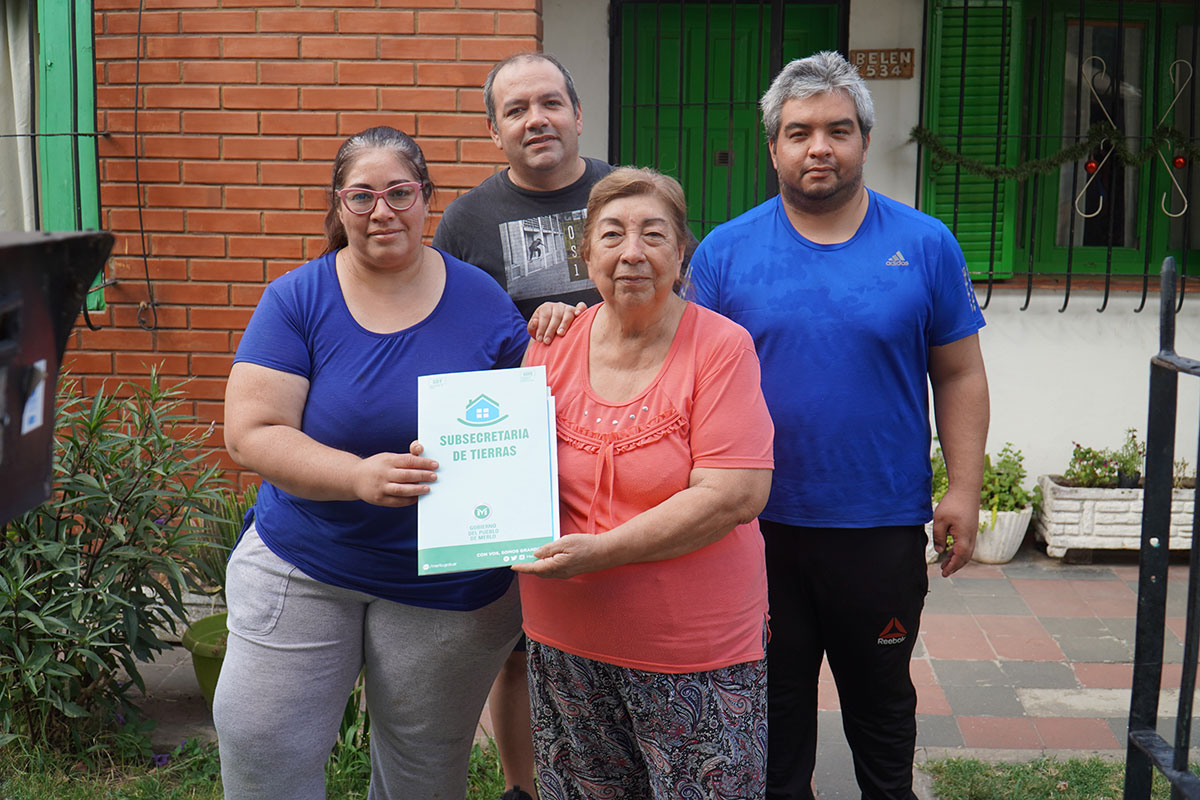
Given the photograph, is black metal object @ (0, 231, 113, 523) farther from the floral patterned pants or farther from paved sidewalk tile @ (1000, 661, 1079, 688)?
paved sidewalk tile @ (1000, 661, 1079, 688)

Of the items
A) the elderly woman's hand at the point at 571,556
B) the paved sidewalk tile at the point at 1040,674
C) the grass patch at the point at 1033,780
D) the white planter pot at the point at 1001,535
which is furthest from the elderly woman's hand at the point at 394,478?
the white planter pot at the point at 1001,535

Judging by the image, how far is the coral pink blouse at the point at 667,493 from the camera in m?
2.20

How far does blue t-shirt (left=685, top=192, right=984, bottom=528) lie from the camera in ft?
8.38

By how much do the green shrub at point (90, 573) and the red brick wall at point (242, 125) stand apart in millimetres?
1138

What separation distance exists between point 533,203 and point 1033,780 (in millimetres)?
2368

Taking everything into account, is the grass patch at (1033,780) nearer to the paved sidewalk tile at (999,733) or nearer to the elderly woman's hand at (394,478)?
the paved sidewalk tile at (999,733)

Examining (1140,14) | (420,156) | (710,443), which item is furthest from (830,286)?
(1140,14)

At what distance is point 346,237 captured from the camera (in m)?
2.50

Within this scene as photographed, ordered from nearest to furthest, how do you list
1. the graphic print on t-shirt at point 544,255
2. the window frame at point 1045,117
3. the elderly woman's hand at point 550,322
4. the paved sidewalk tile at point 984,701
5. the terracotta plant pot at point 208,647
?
1. the elderly woman's hand at point 550,322
2. the graphic print on t-shirt at point 544,255
3. the terracotta plant pot at point 208,647
4. the paved sidewalk tile at point 984,701
5. the window frame at point 1045,117

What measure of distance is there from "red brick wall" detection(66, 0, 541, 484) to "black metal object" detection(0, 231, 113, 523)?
322 cm

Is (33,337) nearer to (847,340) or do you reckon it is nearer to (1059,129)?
(847,340)

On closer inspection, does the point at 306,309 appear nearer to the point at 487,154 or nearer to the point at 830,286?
the point at 830,286

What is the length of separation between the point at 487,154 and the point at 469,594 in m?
2.53

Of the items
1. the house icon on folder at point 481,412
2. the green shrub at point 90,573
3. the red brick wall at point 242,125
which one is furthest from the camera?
the red brick wall at point 242,125
